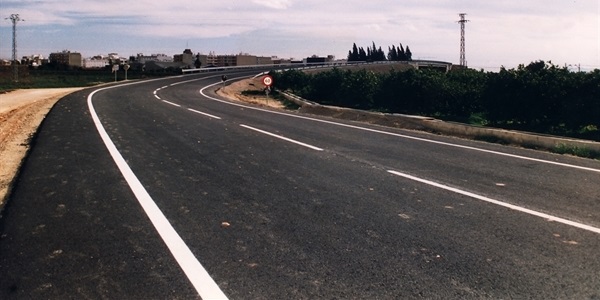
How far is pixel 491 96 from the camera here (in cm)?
2253

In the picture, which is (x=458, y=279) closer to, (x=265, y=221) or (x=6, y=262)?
(x=265, y=221)

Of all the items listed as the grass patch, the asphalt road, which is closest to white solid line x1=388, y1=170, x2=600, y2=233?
the asphalt road

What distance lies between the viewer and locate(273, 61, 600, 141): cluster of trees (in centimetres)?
1873

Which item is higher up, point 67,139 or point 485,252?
point 67,139

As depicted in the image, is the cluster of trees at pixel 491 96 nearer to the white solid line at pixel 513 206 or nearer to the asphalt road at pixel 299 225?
the asphalt road at pixel 299 225

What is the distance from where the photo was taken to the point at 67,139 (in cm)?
1097

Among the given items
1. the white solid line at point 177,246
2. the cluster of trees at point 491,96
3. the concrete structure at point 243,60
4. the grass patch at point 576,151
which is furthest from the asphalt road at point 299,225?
the concrete structure at point 243,60

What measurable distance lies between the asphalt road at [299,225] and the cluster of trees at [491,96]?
433 inches

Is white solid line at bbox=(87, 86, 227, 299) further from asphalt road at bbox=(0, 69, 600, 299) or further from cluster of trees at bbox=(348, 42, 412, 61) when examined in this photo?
cluster of trees at bbox=(348, 42, 412, 61)

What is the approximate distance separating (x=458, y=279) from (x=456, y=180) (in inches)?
144

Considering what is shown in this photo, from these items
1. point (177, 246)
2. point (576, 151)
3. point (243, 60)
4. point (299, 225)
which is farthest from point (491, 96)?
point (243, 60)

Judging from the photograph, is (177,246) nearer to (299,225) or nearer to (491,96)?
(299,225)

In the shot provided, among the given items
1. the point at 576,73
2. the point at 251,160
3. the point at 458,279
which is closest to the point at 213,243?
the point at 458,279

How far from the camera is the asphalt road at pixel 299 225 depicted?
373 cm
